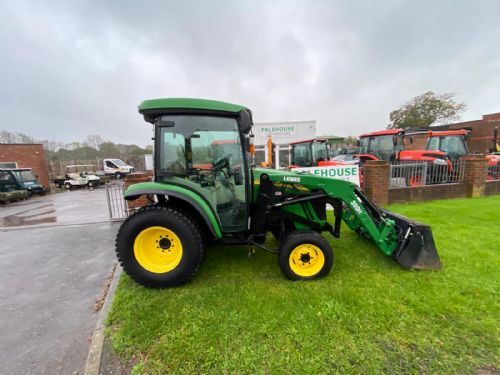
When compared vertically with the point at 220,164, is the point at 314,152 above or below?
above

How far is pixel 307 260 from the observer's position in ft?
9.35

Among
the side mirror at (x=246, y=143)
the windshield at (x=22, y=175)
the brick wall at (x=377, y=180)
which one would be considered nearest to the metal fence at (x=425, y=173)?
the brick wall at (x=377, y=180)

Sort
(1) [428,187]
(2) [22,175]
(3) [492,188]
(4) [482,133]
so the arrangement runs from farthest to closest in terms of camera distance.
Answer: (4) [482,133] < (2) [22,175] < (3) [492,188] < (1) [428,187]

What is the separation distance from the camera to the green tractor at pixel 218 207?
2.69 metres

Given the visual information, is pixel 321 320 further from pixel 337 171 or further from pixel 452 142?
pixel 452 142

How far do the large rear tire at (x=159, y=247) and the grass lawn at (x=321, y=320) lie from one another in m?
0.17

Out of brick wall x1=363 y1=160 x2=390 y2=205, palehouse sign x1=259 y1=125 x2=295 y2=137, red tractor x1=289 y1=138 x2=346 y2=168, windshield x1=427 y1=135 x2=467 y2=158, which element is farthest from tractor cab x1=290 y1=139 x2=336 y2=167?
palehouse sign x1=259 y1=125 x2=295 y2=137

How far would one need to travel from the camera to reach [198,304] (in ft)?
8.01

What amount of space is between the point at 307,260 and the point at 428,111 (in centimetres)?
3795

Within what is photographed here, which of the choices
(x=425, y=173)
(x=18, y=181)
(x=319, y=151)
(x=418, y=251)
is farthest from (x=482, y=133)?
(x=18, y=181)

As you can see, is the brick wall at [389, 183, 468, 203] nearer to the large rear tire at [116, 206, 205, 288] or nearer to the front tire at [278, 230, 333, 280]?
the front tire at [278, 230, 333, 280]

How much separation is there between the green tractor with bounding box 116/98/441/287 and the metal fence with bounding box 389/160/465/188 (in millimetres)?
4487

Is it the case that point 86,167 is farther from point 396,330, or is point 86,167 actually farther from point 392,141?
point 396,330

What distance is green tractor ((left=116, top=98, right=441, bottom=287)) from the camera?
269 centimetres
